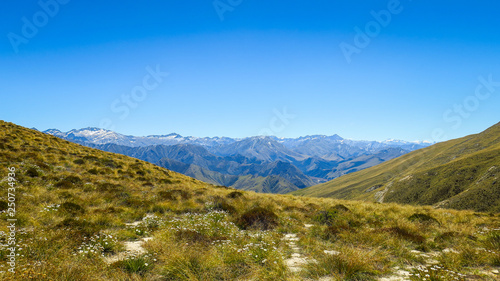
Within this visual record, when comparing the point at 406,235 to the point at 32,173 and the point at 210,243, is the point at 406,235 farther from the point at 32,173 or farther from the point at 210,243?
the point at 32,173

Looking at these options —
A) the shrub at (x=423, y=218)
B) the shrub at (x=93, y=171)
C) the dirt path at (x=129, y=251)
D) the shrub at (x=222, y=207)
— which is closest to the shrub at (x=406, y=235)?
the shrub at (x=423, y=218)

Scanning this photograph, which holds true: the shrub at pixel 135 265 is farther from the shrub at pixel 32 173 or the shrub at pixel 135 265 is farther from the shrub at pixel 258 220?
the shrub at pixel 32 173

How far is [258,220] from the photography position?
1155 cm

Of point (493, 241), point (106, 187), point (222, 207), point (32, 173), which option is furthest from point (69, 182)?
point (493, 241)

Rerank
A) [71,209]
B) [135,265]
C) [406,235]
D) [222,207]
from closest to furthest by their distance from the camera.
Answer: [135,265] < [406,235] < [71,209] < [222,207]

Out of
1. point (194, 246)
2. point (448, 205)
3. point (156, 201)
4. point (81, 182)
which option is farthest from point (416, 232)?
point (448, 205)

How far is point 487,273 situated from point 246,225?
8599 mm

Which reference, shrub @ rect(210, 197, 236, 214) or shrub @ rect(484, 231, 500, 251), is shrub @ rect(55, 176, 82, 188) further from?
shrub @ rect(484, 231, 500, 251)

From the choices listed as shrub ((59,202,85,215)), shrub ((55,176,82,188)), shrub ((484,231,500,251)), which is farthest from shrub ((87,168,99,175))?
shrub ((484,231,500,251))

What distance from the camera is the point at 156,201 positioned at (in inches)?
593

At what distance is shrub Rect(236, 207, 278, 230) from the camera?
10.9 meters

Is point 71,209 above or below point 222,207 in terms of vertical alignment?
above

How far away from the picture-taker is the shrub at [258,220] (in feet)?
35.9

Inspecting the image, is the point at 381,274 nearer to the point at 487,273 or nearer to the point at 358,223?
the point at 487,273
